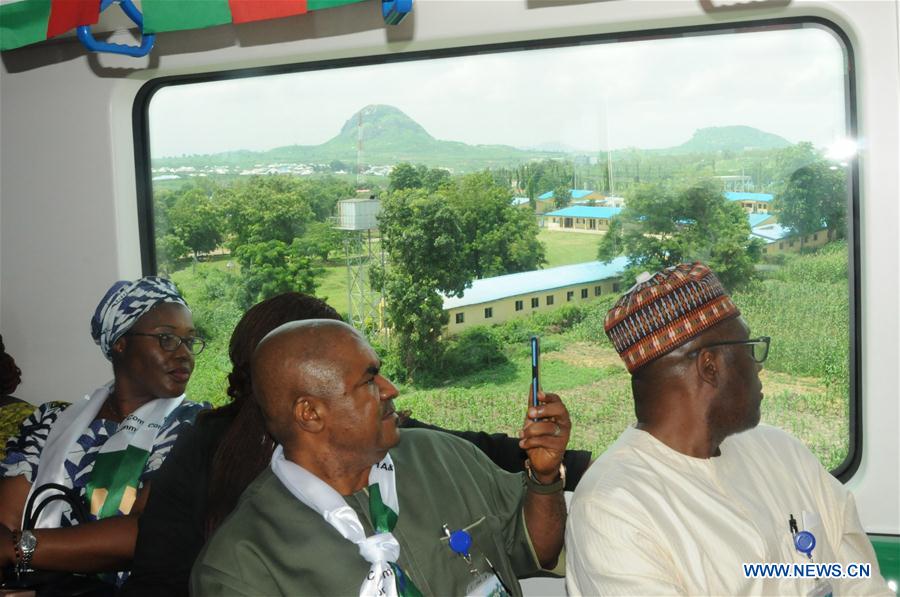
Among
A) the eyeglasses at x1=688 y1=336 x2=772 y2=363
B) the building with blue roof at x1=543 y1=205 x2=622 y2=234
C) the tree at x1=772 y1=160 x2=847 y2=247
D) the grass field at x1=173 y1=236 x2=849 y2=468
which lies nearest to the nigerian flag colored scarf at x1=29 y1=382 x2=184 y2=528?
the grass field at x1=173 y1=236 x2=849 y2=468

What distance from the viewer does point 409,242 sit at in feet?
11.1

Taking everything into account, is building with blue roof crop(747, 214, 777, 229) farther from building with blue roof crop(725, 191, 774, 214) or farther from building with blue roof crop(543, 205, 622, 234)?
building with blue roof crop(543, 205, 622, 234)

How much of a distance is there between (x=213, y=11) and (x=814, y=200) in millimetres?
2050

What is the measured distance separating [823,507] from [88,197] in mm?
2831

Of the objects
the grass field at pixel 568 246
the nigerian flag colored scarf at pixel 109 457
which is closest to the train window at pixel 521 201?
the grass field at pixel 568 246

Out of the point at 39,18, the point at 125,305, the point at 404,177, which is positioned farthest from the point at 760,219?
the point at 39,18

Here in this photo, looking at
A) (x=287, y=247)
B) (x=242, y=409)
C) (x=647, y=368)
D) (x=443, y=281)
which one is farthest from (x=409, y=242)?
(x=647, y=368)

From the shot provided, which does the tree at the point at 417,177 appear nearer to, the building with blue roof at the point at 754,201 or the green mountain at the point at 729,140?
the green mountain at the point at 729,140

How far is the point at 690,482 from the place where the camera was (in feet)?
7.10

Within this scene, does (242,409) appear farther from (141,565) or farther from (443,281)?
(443,281)

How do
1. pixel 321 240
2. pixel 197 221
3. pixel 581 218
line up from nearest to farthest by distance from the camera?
pixel 581 218 → pixel 321 240 → pixel 197 221

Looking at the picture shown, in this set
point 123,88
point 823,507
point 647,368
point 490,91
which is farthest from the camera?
point 123,88

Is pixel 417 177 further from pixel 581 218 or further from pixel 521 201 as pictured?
pixel 581 218

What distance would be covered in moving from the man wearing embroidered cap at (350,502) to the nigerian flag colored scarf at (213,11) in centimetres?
133
